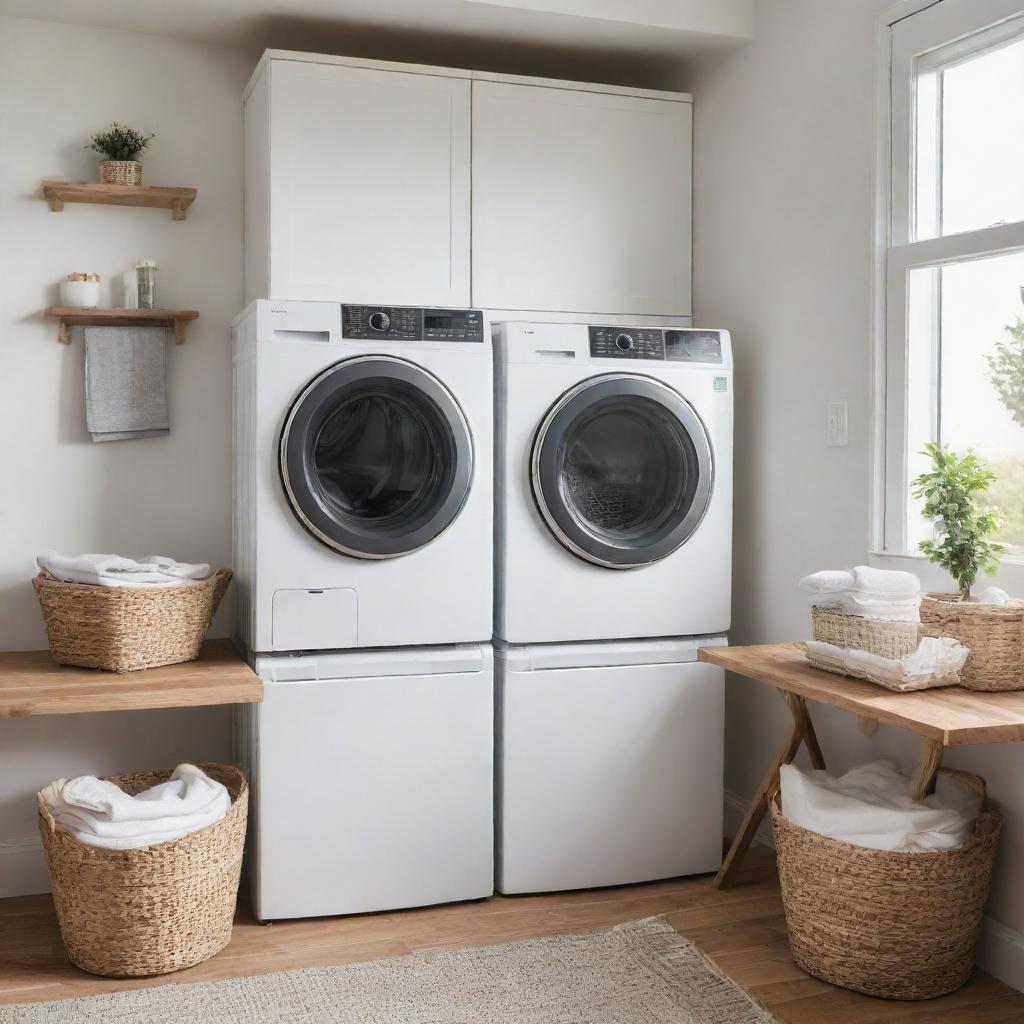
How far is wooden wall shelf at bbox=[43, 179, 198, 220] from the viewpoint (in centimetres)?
298

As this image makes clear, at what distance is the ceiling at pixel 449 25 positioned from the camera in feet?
9.56

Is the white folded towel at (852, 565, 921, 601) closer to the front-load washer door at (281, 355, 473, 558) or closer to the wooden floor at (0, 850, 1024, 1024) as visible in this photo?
the wooden floor at (0, 850, 1024, 1024)

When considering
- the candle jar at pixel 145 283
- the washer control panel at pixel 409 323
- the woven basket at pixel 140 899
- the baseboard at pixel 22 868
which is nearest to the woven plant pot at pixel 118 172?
the candle jar at pixel 145 283

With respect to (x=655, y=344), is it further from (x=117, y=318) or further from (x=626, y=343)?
(x=117, y=318)

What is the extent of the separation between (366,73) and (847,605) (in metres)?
1.83

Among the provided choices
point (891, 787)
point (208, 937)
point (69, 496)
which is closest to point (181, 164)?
point (69, 496)

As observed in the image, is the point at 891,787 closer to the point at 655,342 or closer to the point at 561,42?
the point at 655,342

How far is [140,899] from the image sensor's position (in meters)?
2.41

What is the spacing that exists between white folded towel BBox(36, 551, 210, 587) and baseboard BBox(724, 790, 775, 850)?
1709 millimetres

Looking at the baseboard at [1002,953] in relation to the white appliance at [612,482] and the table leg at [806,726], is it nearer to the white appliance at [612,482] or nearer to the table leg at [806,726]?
the table leg at [806,726]

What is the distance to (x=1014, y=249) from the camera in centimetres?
236

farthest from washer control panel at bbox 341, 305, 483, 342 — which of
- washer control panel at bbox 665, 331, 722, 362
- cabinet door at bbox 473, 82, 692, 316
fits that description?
washer control panel at bbox 665, 331, 722, 362

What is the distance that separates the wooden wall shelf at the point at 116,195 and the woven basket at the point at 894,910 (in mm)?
2269

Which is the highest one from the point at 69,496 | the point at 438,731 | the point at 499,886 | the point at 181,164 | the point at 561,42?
the point at 561,42
